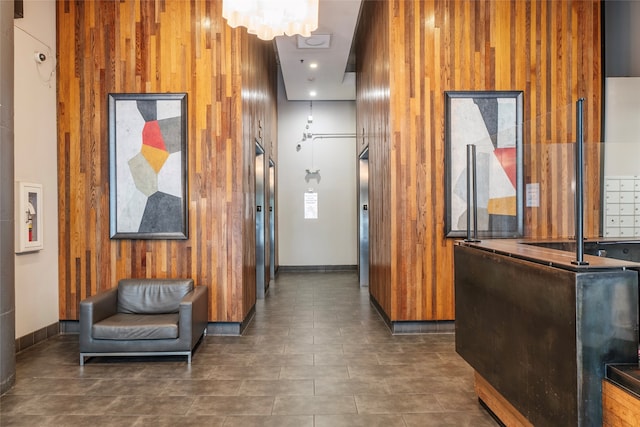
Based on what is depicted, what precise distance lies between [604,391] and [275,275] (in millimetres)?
7331

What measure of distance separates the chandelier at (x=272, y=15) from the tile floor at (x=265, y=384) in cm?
295

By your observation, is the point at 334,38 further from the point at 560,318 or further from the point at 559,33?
the point at 560,318

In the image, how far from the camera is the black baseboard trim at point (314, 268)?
910cm

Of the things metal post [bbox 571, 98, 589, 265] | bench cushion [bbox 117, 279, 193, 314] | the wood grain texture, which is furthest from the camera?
bench cushion [bbox 117, 279, 193, 314]

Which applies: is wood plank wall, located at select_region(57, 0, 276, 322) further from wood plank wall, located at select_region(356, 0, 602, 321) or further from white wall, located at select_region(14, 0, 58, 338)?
wood plank wall, located at select_region(356, 0, 602, 321)

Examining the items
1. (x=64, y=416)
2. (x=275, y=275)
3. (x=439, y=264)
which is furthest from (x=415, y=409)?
(x=275, y=275)

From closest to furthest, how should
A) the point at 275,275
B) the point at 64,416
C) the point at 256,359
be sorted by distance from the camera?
the point at 64,416
the point at 256,359
the point at 275,275

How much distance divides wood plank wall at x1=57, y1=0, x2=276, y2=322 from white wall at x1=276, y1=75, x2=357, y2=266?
14.6 ft

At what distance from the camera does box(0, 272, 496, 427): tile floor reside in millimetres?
2779

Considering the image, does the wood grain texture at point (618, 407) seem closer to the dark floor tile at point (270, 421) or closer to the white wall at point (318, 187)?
the dark floor tile at point (270, 421)

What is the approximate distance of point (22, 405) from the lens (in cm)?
296

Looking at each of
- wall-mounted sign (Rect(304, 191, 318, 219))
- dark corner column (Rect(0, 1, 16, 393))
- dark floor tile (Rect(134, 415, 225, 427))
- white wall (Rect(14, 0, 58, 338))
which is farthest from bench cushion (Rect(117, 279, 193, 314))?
wall-mounted sign (Rect(304, 191, 318, 219))

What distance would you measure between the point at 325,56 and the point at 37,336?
5.50m

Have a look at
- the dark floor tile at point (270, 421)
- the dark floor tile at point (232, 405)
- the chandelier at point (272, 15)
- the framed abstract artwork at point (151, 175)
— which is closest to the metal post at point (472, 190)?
the chandelier at point (272, 15)
